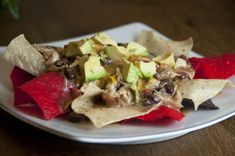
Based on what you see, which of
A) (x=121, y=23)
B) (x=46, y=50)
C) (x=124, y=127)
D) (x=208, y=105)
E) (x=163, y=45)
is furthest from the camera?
(x=121, y=23)

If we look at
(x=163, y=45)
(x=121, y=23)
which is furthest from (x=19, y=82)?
(x=121, y=23)

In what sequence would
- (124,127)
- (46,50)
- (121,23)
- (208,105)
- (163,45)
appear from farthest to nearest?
(121,23)
(163,45)
(46,50)
(208,105)
(124,127)

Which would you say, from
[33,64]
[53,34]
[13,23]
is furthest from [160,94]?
[13,23]

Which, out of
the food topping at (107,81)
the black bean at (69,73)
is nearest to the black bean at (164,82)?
the food topping at (107,81)

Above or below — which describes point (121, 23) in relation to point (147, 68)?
below

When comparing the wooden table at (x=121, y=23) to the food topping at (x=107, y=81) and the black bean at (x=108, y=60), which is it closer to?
the food topping at (x=107, y=81)

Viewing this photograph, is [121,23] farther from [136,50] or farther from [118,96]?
[118,96]

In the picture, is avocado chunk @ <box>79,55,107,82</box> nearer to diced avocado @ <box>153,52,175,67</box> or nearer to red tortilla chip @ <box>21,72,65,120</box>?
red tortilla chip @ <box>21,72,65,120</box>

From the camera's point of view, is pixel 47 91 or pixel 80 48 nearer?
pixel 47 91
